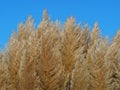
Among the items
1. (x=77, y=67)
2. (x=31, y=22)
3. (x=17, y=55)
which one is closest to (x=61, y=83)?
(x=77, y=67)

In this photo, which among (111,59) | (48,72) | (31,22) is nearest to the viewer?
(48,72)

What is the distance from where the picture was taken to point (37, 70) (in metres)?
24.0

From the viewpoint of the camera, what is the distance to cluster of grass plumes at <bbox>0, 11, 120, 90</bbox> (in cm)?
2306

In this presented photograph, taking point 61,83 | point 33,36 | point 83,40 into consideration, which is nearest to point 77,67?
point 61,83

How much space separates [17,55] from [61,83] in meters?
3.44

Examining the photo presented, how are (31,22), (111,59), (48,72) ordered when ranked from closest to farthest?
(48,72)
(111,59)
(31,22)

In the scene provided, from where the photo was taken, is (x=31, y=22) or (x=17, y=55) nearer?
(x=17, y=55)

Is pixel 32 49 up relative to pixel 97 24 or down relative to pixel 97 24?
down

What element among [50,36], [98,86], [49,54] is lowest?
[98,86]

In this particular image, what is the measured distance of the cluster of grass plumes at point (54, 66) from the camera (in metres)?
23.1

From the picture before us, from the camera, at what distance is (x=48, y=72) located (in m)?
23.5

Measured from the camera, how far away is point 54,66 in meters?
23.8

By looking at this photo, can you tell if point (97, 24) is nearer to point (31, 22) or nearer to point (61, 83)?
point (31, 22)

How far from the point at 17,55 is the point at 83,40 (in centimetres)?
839
